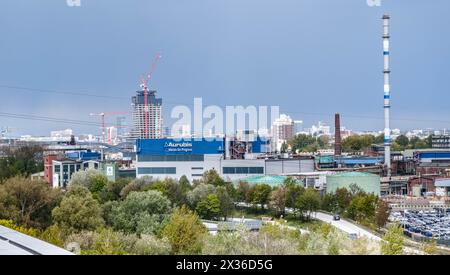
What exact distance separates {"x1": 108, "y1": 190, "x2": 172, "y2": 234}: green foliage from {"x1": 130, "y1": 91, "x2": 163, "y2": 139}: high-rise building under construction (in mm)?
18408

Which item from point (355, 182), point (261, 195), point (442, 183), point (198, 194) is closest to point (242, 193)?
point (261, 195)

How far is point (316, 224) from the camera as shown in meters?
7.94

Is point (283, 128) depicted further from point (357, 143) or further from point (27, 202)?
point (27, 202)

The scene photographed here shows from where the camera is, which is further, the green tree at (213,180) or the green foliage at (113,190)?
the green tree at (213,180)

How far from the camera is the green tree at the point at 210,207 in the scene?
26.4ft

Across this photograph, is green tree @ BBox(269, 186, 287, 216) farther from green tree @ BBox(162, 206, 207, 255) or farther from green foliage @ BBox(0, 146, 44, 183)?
green foliage @ BBox(0, 146, 44, 183)

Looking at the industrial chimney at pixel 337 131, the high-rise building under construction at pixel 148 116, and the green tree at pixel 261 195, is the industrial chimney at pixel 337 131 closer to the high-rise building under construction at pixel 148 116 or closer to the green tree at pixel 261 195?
the green tree at pixel 261 195

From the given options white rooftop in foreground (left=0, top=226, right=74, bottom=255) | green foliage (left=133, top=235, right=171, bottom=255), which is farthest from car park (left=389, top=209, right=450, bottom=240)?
white rooftop in foreground (left=0, top=226, right=74, bottom=255)

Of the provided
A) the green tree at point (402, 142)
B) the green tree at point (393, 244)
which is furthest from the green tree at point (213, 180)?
the green tree at point (402, 142)

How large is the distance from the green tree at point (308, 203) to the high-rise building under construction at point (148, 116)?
16745 mm

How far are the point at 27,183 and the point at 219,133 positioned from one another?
6900mm

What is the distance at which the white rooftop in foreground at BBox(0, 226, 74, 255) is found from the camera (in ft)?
5.32

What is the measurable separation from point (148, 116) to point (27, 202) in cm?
1863
